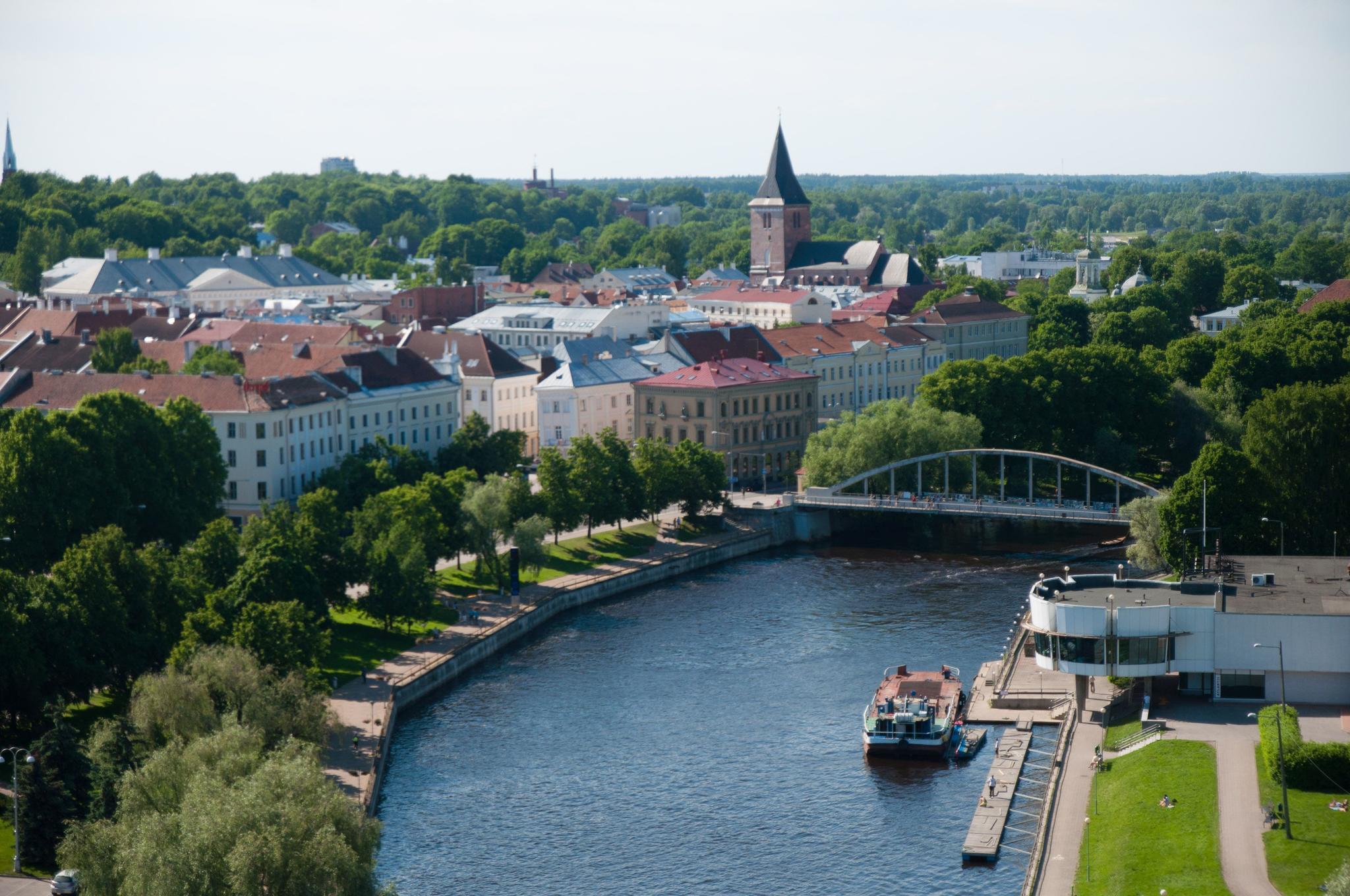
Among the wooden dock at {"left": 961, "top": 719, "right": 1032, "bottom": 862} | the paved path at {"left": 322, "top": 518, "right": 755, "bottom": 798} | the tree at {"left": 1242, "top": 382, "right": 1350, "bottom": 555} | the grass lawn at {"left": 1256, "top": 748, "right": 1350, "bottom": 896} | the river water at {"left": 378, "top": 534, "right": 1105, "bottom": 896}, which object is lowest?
the river water at {"left": 378, "top": 534, "right": 1105, "bottom": 896}

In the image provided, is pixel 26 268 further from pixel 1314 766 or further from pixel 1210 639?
pixel 1314 766

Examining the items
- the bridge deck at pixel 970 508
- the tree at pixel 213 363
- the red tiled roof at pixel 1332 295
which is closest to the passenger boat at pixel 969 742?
the bridge deck at pixel 970 508

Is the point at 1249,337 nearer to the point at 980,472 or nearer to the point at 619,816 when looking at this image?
the point at 980,472

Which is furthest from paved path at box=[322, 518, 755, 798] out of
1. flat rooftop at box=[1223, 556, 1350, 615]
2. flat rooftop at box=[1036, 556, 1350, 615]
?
flat rooftop at box=[1223, 556, 1350, 615]

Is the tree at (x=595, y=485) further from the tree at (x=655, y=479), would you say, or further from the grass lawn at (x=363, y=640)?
the grass lawn at (x=363, y=640)

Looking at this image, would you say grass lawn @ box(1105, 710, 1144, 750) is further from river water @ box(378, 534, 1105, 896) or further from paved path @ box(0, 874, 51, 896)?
paved path @ box(0, 874, 51, 896)

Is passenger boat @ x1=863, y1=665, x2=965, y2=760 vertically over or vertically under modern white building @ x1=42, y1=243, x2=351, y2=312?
under
